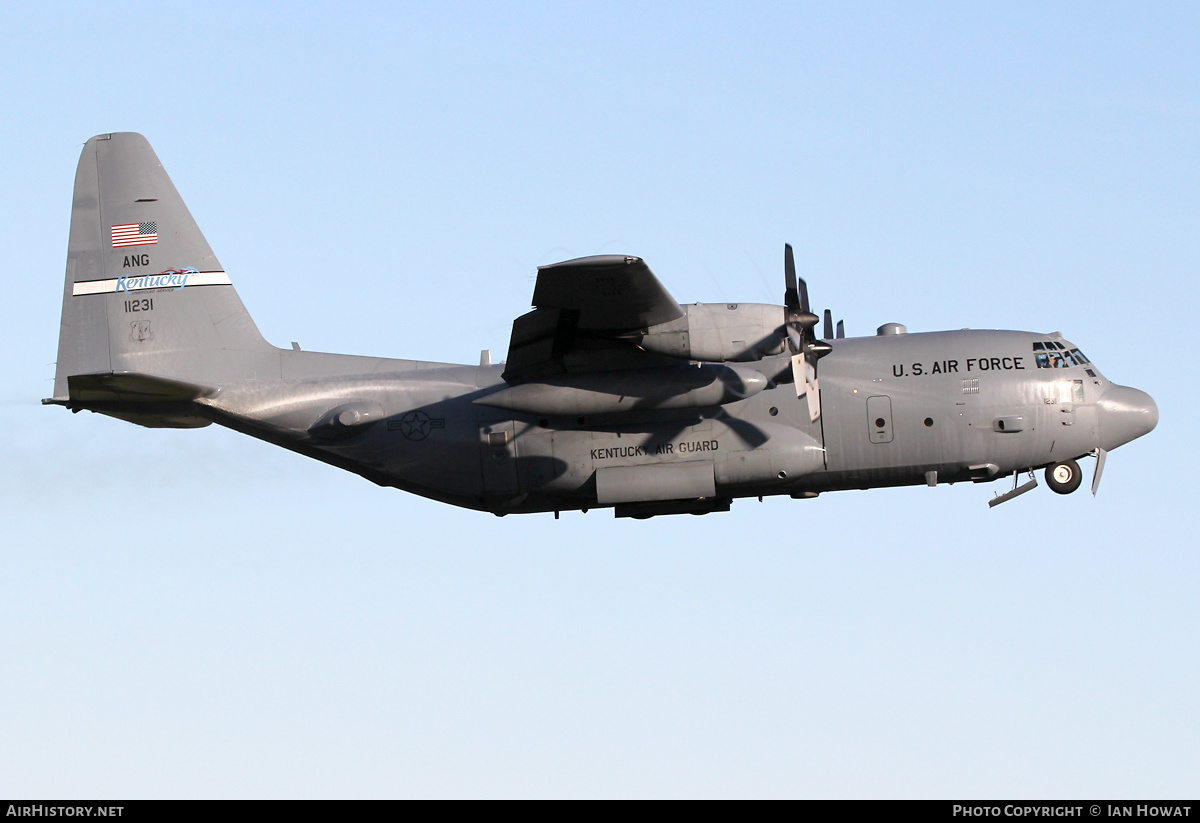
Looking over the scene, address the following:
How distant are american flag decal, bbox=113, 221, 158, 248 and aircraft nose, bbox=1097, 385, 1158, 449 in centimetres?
1462

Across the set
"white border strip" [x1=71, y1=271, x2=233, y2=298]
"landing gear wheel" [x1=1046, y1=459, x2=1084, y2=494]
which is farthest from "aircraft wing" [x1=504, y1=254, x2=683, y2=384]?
"landing gear wheel" [x1=1046, y1=459, x2=1084, y2=494]

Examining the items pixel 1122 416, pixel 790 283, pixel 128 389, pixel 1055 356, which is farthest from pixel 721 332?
pixel 128 389

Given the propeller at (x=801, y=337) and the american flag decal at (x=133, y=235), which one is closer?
the propeller at (x=801, y=337)

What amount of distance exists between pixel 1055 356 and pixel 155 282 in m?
13.7

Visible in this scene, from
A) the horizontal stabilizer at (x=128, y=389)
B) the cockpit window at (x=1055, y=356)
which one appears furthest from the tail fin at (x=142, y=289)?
the cockpit window at (x=1055, y=356)

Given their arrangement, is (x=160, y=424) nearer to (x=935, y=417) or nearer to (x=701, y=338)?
(x=701, y=338)

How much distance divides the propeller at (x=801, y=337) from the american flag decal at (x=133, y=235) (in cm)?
1000

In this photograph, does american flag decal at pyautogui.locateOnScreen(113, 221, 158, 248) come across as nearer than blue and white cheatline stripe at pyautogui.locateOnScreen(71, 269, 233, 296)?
No

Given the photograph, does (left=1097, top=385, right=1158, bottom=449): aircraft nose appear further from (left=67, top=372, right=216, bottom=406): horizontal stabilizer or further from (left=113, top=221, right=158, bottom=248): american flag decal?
(left=113, top=221, right=158, bottom=248): american flag decal

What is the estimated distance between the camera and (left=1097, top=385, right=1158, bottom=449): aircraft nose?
19.5m

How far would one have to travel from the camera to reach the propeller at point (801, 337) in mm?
17859

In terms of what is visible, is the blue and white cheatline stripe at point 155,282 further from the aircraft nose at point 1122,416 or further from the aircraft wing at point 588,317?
the aircraft nose at point 1122,416

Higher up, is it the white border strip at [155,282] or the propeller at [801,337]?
the white border strip at [155,282]
